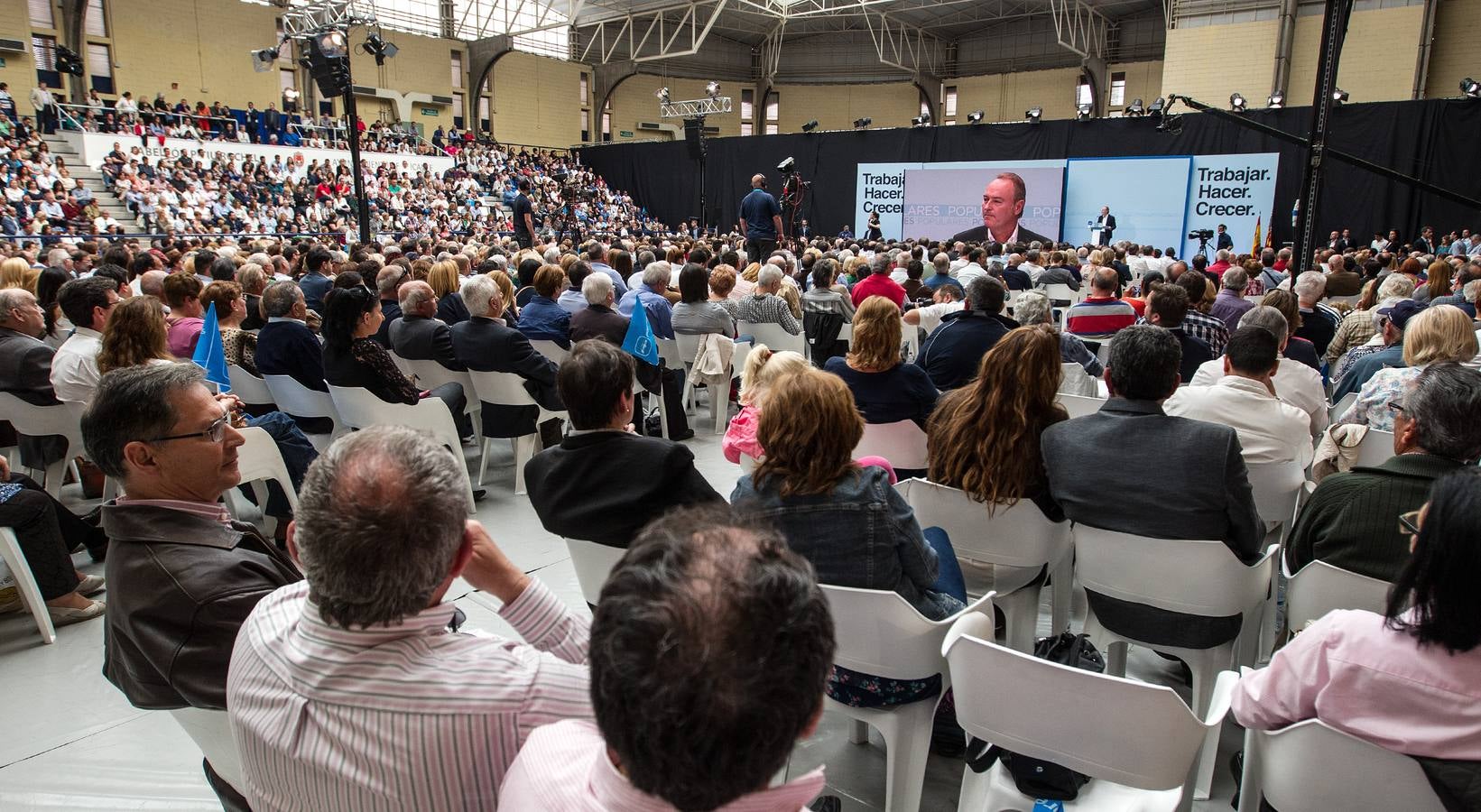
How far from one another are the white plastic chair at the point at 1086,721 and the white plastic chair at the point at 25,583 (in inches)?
116

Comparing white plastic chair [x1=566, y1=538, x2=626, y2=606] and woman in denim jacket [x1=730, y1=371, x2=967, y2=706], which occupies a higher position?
woman in denim jacket [x1=730, y1=371, x2=967, y2=706]

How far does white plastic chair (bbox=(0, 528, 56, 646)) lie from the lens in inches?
105

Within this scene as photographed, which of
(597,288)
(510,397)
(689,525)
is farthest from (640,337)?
(689,525)

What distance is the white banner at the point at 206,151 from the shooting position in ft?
50.3

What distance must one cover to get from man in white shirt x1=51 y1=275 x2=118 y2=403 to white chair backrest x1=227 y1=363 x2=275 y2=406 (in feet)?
1.83

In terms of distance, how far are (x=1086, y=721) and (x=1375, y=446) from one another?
2.13 meters

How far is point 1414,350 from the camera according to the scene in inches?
120

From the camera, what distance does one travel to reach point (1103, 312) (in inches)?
203

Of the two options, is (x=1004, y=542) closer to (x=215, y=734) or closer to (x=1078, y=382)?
(x=215, y=734)

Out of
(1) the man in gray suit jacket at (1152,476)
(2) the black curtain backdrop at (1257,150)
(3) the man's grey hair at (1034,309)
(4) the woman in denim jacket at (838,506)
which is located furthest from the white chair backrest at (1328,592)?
(2) the black curtain backdrop at (1257,150)

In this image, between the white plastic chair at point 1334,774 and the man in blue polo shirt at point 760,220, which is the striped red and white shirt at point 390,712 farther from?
the man in blue polo shirt at point 760,220

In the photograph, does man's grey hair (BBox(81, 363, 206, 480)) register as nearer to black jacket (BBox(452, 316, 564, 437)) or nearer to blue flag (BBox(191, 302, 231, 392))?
blue flag (BBox(191, 302, 231, 392))

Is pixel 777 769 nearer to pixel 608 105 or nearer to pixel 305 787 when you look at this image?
pixel 305 787

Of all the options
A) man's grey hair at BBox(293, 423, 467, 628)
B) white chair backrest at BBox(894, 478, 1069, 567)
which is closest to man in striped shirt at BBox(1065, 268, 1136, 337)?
white chair backrest at BBox(894, 478, 1069, 567)
